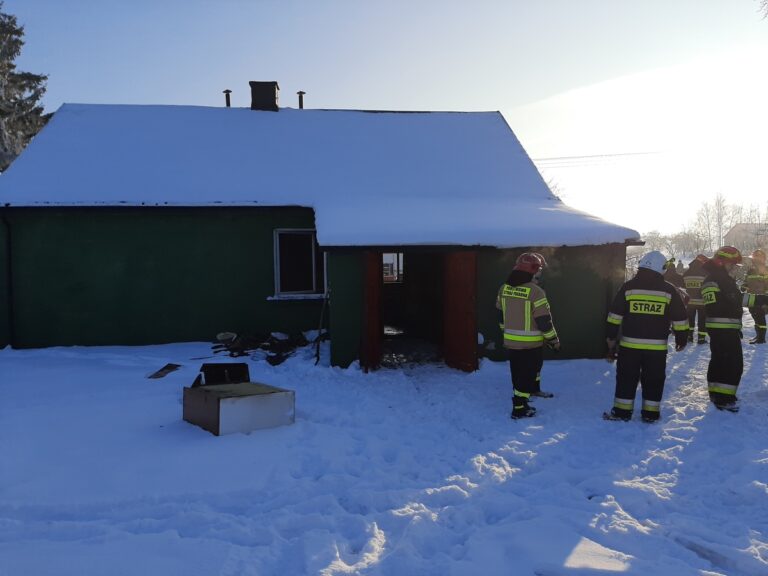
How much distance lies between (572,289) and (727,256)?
98.5 inches

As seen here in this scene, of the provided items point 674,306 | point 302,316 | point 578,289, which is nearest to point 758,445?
point 674,306

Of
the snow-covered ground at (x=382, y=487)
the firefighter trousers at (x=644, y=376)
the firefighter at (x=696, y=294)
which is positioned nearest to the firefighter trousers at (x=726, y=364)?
the snow-covered ground at (x=382, y=487)

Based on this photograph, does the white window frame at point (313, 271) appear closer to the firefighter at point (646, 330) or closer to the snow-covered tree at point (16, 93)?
the firefighter at point (646, 330)

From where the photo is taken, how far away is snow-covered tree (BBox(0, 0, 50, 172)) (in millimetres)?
22188

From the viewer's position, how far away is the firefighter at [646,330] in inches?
221

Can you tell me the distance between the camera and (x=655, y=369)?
561cm

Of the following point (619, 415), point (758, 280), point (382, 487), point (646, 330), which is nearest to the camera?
point (382, 487)

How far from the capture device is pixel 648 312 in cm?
564

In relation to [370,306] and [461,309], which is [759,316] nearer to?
[461,309]

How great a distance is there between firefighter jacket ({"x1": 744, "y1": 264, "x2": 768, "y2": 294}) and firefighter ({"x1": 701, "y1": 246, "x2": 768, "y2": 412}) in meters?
5.39

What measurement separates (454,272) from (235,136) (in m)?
6.33

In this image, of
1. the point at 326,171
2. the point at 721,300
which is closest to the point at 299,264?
the point at 326,171

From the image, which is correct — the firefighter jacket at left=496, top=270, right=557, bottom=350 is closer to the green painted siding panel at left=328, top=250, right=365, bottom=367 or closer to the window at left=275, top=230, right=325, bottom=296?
the green painted siding panel at left=328, top=250, right=365, bottom=367

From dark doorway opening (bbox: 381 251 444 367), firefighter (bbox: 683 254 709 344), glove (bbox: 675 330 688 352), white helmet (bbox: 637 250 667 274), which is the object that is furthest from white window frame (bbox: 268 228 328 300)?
firefighter (bbox: 683 254 709 344)
